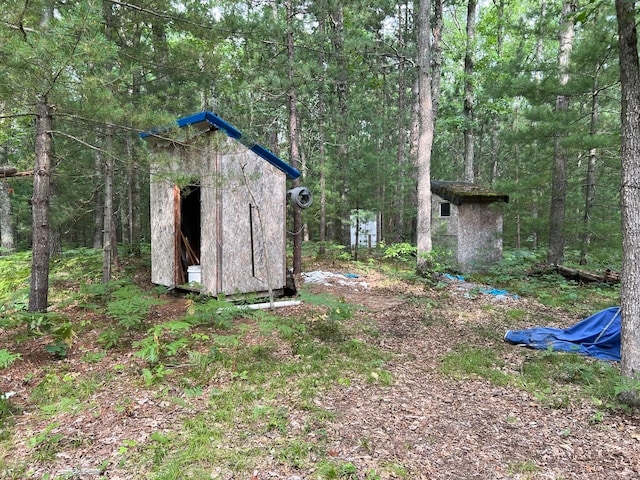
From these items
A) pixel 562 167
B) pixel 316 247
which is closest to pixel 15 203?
pixel 316 247

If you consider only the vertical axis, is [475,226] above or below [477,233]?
above

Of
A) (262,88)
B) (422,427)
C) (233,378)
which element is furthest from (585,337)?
(262,88)

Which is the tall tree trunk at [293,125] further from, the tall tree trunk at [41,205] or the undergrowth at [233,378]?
the tall tree trunk at [41,205]

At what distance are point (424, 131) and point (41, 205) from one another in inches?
323

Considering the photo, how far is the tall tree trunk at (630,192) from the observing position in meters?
3.46

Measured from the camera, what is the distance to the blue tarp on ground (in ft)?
16.7

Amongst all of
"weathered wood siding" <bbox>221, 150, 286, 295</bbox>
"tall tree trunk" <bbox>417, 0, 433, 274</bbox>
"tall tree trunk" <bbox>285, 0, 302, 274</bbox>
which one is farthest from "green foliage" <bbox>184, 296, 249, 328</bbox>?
"tall tree trunk" <bbox>417, 0, 433, 274</bbox>

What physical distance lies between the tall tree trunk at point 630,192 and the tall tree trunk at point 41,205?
6.52 m

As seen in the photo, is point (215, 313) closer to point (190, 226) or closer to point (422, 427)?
point (422, 427)

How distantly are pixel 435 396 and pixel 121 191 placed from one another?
1297cm

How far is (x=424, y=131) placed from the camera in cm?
941

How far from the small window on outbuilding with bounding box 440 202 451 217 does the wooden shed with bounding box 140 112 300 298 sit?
27.6 feet

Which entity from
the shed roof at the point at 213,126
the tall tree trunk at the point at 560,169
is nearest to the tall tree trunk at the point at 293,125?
the shed roof at the point at 213,126

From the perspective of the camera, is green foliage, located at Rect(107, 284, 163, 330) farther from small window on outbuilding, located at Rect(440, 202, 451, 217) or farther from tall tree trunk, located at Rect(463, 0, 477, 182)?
tall tree trunk, located at Rect(463, 0, 477, 182)
